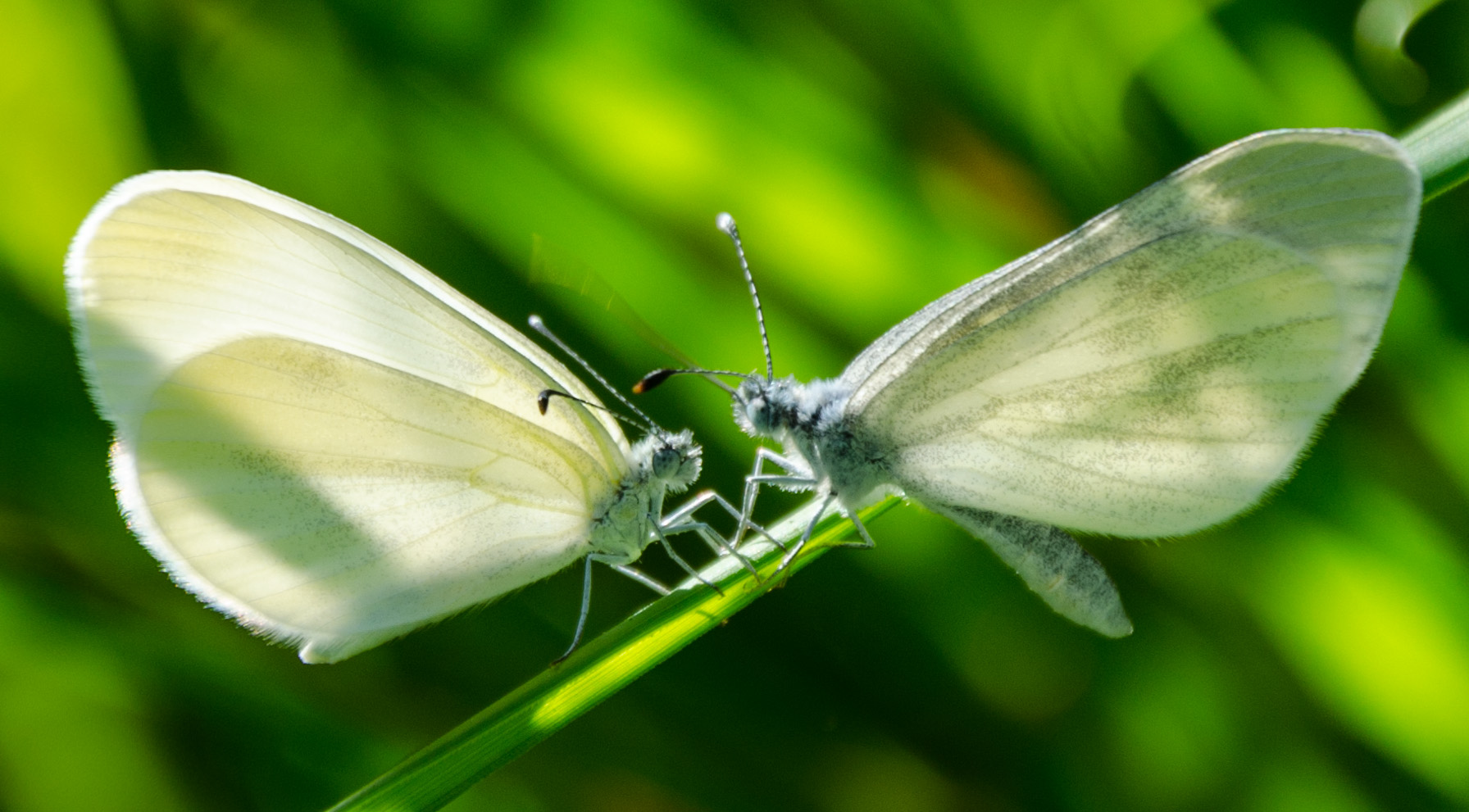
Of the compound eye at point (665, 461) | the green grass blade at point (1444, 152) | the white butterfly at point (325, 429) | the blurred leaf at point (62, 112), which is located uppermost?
the blurred leaf at point (62, 112)

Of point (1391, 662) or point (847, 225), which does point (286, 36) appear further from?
point (1391, 662)

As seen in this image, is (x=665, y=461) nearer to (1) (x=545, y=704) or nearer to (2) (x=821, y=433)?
(2) (x=821, y=433)

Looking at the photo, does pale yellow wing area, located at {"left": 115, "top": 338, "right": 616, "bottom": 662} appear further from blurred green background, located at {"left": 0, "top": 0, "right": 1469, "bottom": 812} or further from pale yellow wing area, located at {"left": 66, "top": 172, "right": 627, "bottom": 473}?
blurred green background, located at {"left": 0, "top": 0, "right": 1469, "bottom": 812}

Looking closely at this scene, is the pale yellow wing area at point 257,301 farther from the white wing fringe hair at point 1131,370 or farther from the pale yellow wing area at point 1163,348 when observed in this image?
the pale yellow wing area at point 1163,348

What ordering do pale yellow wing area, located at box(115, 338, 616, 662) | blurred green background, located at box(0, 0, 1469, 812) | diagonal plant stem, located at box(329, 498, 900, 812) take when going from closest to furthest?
1. diagonal plant stem, located at box(329, 498, 900, 812)
2. pale yellow wing area, located at box(115, 338, 616, 662)
3. blurred green background, located at box(0, 0, 1469, 812)

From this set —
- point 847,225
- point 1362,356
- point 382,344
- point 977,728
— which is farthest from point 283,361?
point 1362,356

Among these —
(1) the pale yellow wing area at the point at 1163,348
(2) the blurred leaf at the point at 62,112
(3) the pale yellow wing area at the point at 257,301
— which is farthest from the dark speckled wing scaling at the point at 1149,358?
Answer: (2) the blurred leaf at the point at 62,112

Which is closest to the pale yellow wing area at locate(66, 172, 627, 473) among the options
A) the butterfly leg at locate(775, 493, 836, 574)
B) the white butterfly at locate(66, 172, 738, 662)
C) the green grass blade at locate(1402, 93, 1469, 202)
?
the white butterfly at locate(66, 172, 738, 662)
